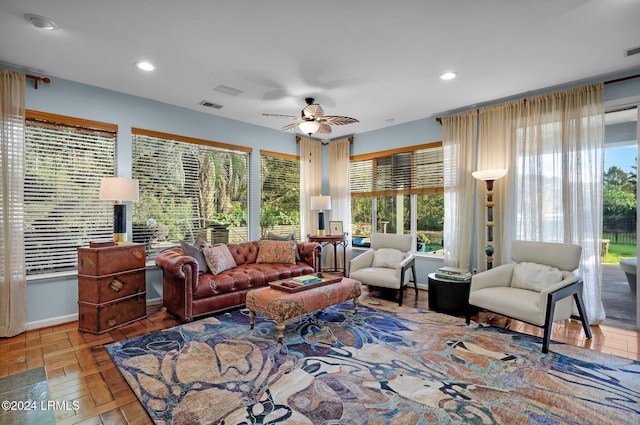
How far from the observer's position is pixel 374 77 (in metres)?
3.60

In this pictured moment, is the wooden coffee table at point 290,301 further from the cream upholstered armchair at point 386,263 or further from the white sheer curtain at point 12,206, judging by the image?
the white sheer curtain at point 12,206

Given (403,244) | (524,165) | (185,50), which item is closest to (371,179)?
(403,244)

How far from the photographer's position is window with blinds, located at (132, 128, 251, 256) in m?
4.32

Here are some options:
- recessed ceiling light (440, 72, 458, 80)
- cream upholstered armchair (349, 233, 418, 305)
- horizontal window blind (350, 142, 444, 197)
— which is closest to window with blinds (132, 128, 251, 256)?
cream upholstered armchair (349, 233, 418, 305)

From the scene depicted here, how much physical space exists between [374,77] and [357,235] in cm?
338

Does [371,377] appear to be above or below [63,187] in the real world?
below

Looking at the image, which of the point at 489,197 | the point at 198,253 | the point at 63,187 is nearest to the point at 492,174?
the point at 489,197

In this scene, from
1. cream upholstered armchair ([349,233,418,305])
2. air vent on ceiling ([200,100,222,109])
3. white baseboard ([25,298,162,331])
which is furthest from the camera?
air vent on ceiling ([200,100,222,109])

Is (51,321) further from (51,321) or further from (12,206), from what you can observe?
(12,206)

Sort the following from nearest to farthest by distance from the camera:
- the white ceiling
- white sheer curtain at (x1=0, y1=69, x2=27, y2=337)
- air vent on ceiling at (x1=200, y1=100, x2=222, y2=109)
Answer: the white ceiling
white sheer curtain at (x1=0, y1=69, x2=27, y2=337)
air vent on ceiling at (x1=200, y1=100, x2=222, y2=109)

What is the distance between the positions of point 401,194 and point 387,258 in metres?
1.42

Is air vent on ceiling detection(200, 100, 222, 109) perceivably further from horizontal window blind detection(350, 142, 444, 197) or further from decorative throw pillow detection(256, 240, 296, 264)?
horizontal window blind detection(350, 142, 444, 197)

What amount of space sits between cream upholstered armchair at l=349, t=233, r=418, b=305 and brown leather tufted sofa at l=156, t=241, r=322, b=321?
3.04 ft

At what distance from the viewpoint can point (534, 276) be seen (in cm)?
338
